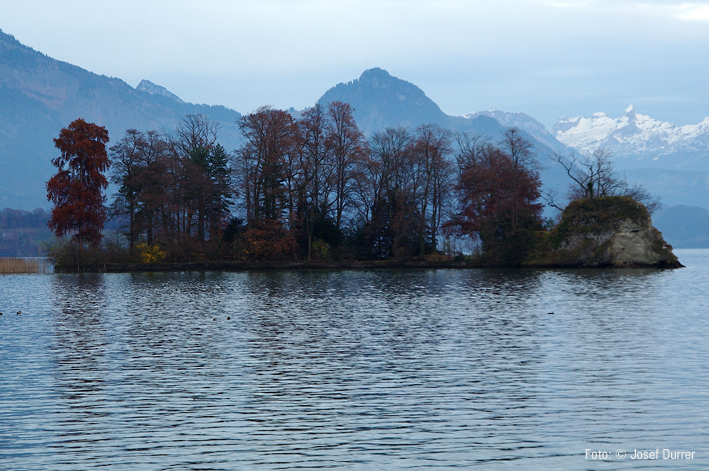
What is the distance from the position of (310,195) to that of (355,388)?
213 ft

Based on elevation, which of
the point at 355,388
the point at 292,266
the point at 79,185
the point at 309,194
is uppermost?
the point at 79,185

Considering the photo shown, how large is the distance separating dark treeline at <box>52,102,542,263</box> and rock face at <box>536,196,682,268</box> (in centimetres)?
438

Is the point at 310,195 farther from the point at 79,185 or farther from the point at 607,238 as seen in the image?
the point at 607,238

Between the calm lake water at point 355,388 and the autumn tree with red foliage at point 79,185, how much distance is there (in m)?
44.3

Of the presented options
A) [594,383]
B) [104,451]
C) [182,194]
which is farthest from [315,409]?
[182,194]

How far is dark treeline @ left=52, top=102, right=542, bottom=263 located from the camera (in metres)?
76.9

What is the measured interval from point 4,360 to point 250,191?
6005 cm

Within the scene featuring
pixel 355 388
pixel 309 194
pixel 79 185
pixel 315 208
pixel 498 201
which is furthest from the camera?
pixel 498 201

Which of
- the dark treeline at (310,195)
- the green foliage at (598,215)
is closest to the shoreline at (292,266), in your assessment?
the dark treeline at (310,195)

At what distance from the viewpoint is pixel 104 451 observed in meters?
11.0

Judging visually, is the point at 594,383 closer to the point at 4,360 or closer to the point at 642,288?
the point at 4,360

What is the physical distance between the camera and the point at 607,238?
242ft

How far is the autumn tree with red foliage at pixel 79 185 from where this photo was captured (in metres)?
73.4

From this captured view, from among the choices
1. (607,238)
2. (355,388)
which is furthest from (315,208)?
(355,388)
